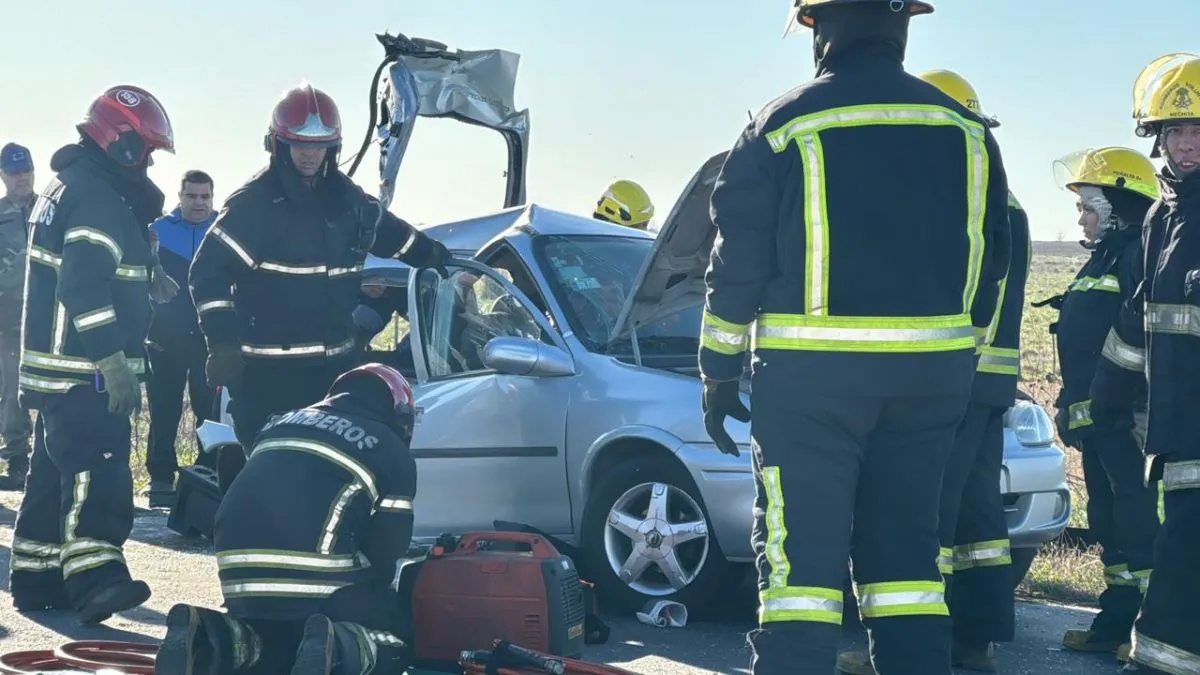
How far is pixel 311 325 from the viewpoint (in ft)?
22.1

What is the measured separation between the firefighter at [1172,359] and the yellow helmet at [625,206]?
5576 mm

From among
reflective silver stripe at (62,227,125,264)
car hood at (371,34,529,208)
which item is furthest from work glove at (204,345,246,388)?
car hood at (371,34,529,208)

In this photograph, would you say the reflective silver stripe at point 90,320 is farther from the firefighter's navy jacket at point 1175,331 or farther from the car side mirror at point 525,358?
the firefighter's navy jacket at point 1175,331

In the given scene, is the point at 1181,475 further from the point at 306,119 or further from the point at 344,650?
the point at 306,119

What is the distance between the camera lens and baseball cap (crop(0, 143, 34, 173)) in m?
11.9

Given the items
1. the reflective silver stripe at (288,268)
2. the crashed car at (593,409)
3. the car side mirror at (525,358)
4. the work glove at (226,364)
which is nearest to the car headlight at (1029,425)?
the crashed car at (593,409)

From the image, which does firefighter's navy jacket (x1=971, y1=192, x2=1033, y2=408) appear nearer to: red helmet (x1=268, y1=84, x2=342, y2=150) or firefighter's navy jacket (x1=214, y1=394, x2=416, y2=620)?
firefighter's navy jacket (x1=214, y1=394, x2=416, y2=620)

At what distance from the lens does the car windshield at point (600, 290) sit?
733 centimetres

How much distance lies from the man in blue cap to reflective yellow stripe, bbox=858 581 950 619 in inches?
353

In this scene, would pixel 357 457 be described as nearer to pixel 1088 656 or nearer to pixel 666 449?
pixel 666 449

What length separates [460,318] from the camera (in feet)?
25.3

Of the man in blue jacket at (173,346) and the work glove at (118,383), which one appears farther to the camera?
the man in blue jacket at (173,346)

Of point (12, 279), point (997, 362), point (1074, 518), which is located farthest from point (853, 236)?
point (12, 279)

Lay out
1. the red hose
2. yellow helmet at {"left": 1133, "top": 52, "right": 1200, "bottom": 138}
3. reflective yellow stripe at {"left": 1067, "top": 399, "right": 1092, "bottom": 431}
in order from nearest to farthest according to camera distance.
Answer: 1. the red hose
2. yellow helmet at {"left": 1133, "top": 52, "right": 1200, "bottom": 138}
3. reflective yellow stripe at {"left": 1067, "top": 399, "right": 1092, "bottom": 431}
